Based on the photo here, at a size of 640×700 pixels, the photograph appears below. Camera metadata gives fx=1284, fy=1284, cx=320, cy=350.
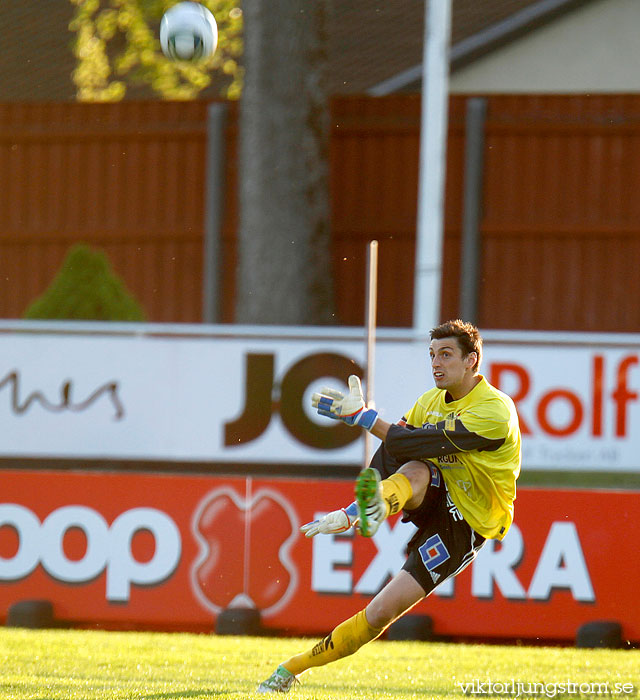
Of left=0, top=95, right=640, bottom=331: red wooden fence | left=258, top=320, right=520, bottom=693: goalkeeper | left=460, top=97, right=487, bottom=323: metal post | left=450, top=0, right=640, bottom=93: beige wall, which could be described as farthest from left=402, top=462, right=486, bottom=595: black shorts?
left=450, top=0, right=640, bottom=93: beige wall

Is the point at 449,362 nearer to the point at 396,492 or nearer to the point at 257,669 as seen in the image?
the point at 396,492

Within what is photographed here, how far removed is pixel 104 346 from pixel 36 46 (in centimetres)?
1564

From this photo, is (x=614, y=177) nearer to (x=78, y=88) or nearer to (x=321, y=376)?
(x=321, y=376)

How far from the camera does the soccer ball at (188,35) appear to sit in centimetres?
1130

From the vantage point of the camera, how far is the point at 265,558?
10133 millimetres

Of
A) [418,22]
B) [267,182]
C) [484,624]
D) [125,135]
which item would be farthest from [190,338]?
[418,22]

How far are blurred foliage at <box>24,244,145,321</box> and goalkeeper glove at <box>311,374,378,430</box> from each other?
858cm

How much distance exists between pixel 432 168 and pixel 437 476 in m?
6.89

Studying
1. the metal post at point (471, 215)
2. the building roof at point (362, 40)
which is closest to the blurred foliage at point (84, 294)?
the metal post at point (471, 215)

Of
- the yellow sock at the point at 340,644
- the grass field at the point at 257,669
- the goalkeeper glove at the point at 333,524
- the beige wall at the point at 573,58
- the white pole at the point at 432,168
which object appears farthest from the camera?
the beige wall at the point at 573,58

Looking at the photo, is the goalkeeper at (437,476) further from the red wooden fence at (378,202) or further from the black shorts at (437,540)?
the red wooden fence at (378,202)

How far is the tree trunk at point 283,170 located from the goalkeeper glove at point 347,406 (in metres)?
7.05

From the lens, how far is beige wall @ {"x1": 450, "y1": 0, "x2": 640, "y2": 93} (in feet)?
69.7

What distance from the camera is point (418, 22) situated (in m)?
24.0
